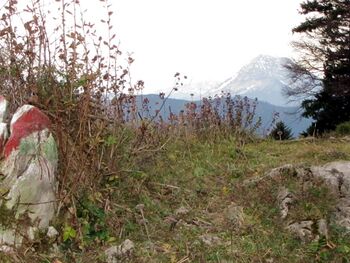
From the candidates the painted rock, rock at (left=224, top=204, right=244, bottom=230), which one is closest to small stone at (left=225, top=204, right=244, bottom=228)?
rock at (left=224, top=204, right=244, bottom=230)

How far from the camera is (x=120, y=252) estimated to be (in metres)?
3.94

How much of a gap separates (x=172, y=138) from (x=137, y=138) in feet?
4.01

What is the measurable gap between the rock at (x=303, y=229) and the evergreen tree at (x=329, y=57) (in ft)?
60.5

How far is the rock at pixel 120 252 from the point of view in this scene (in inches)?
153

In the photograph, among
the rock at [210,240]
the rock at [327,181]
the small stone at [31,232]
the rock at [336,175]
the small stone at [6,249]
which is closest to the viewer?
Answer: the small stone at [6,249]

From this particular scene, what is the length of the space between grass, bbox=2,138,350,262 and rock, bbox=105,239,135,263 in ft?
0.17

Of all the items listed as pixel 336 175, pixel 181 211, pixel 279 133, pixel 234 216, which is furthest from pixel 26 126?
pixel 279 133

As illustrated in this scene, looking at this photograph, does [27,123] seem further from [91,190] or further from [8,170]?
[91,190]

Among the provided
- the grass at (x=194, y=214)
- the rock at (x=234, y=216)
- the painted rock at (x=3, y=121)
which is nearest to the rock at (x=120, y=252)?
the grass at (x=194, y=214)

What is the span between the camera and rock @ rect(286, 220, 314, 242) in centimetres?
430

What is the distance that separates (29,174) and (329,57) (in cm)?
2293

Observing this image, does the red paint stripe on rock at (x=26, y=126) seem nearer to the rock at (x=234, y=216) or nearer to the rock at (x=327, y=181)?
the rock at (x=234, y=216)

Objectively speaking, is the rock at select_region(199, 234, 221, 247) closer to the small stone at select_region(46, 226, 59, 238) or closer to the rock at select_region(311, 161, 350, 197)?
the small stone at select_region(46, 226, 59, 238)

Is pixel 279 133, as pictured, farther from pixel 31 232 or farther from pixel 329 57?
pixel 329 57
